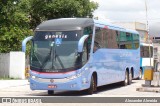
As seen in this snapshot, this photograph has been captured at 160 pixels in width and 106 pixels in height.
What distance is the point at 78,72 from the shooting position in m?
18.3

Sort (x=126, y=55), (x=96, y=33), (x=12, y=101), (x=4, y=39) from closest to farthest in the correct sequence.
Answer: (x=12, y=101) → (x=96, y=33) → (x=126, y=55) → (x=4, y=39)

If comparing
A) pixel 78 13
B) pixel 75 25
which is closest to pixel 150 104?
pixel 75 25

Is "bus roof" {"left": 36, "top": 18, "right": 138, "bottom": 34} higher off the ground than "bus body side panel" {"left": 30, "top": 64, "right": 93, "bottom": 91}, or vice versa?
"bus roof" {"left": 36, "top": 18, "right": 138, "bottom": 34}

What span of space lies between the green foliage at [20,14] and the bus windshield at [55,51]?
15.0 m

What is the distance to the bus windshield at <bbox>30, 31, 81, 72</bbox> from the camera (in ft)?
60.1

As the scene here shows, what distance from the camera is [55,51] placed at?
18578 mm

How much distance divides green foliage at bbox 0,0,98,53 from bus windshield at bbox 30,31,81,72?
15034 millimetres

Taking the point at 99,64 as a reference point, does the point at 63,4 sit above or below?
above

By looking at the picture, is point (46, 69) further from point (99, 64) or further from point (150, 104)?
point (150, 104)

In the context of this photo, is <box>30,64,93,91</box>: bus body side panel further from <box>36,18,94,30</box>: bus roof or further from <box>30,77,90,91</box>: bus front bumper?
<box>36,18,94,30</box>: bus roof

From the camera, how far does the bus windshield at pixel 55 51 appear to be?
1831 centimetres

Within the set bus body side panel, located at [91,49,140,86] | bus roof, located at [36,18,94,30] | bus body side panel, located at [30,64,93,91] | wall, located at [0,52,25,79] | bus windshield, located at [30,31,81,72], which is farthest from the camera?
wall, located at [0,52,25,79]

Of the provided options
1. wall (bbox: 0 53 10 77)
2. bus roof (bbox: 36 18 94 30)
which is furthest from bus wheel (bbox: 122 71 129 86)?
wall (bbox: 0 53 10 77)

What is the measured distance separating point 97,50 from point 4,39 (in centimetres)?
1479
